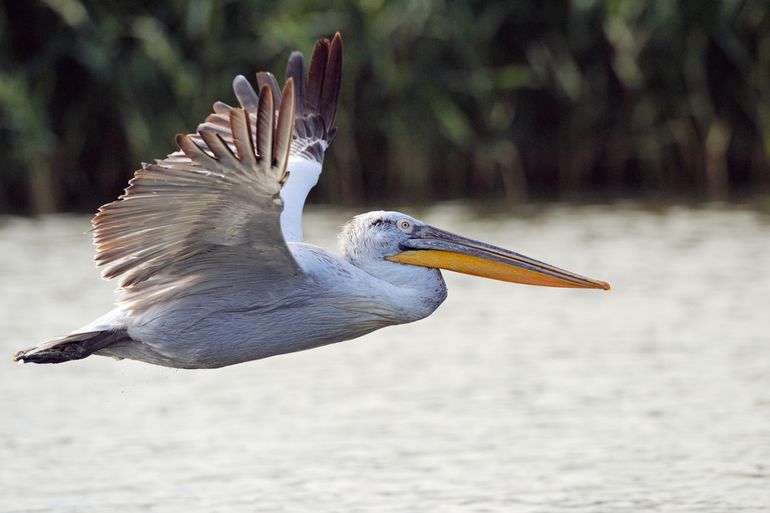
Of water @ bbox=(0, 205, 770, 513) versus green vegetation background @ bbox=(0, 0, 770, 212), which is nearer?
water @ bbox=(0, 205, 770, 513)

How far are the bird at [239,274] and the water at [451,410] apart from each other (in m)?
0.81

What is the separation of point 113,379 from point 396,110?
5.48 meters

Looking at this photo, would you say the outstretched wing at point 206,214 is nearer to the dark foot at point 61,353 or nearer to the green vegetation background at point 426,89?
the dark foot at point 61,353

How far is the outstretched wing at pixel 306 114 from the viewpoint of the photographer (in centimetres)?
610

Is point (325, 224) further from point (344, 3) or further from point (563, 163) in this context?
point (563, 163)

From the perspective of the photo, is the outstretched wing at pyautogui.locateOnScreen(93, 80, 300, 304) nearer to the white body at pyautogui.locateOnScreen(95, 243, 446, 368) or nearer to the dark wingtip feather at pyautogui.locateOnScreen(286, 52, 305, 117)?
the white body at pyautogui.locateOnScreen(95, 243, 446, 368)

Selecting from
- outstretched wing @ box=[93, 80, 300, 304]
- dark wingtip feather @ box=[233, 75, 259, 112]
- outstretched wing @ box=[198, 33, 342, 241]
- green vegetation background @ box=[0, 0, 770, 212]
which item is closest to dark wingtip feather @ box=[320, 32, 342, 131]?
outstretched wing @ box=[198, 33, 342, 241]

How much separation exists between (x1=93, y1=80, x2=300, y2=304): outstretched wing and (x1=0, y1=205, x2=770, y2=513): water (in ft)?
3.57

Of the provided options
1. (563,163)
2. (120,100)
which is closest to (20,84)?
(120,100)

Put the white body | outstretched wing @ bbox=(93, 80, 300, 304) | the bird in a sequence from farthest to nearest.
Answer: the white body → the bird → outstretched wing @ bbox=(93, 80, 300, 304)

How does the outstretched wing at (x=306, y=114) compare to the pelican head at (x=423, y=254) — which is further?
the outstretched wing at (x=306, y=114)

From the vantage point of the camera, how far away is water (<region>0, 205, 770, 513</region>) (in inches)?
237

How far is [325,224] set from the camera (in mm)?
12688

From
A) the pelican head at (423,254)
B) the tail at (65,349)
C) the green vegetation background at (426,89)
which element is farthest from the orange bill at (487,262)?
the green vegetation background at (426,89)
